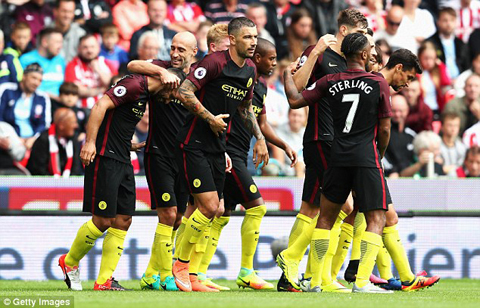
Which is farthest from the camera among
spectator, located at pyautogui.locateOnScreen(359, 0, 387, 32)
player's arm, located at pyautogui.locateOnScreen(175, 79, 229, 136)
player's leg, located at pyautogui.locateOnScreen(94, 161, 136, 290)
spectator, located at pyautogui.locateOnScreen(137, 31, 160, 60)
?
spectator, located at pyautogui.locateOnScreen(359, 0, 387, 32)

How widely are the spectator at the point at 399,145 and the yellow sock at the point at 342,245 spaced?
15.1 ft

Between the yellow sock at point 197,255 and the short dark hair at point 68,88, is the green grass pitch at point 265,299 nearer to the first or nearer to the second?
the yellow sock at point 197,255

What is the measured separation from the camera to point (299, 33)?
1759 cm

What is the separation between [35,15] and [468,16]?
834cm

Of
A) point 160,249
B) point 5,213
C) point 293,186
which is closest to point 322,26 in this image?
point 293,186

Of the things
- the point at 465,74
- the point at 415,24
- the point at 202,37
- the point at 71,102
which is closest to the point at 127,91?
the point at 71,102

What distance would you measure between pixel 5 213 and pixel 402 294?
Answer: 18.3ft

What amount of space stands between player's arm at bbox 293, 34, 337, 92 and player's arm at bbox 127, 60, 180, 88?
118 cm

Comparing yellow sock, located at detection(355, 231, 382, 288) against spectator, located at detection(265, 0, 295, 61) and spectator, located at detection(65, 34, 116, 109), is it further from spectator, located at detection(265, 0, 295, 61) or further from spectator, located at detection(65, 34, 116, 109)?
spectator, located at detection(265, 0, 295, 61)

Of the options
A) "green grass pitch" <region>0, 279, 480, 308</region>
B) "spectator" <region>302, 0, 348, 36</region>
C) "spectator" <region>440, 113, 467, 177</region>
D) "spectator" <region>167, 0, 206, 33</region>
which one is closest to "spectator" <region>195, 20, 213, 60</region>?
"spectator" <region>167, 0, 206, 33</region>

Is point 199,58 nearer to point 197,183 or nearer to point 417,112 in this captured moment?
point 417,112

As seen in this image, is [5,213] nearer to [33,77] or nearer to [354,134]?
[33,77]

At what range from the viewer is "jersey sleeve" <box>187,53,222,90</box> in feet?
31.0

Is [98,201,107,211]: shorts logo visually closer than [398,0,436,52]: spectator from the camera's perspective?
Yes
